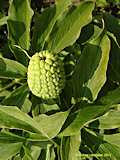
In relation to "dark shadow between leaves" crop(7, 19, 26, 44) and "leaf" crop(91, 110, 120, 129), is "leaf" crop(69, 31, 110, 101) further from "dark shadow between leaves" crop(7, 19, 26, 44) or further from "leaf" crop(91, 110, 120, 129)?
"dark shadow between leaves" crop(7, 19, 26, 44)

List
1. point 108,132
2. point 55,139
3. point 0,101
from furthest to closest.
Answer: point 108,132 < point 0,101 < point 55,139

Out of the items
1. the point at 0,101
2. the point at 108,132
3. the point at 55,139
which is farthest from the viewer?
the point at 108,132

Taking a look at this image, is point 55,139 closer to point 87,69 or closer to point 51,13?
point 87,69

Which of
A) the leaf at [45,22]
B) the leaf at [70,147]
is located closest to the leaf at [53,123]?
the leaf at [70,147]

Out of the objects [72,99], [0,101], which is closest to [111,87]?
[72,99]

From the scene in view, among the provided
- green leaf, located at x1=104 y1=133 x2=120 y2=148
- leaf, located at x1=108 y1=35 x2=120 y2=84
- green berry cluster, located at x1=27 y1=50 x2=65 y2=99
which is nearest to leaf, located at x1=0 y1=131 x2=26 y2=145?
green berry cluster, located at x1=27 y1=50 x2=65 y2=99

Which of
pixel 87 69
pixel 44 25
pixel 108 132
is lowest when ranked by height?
pixel 108 132
